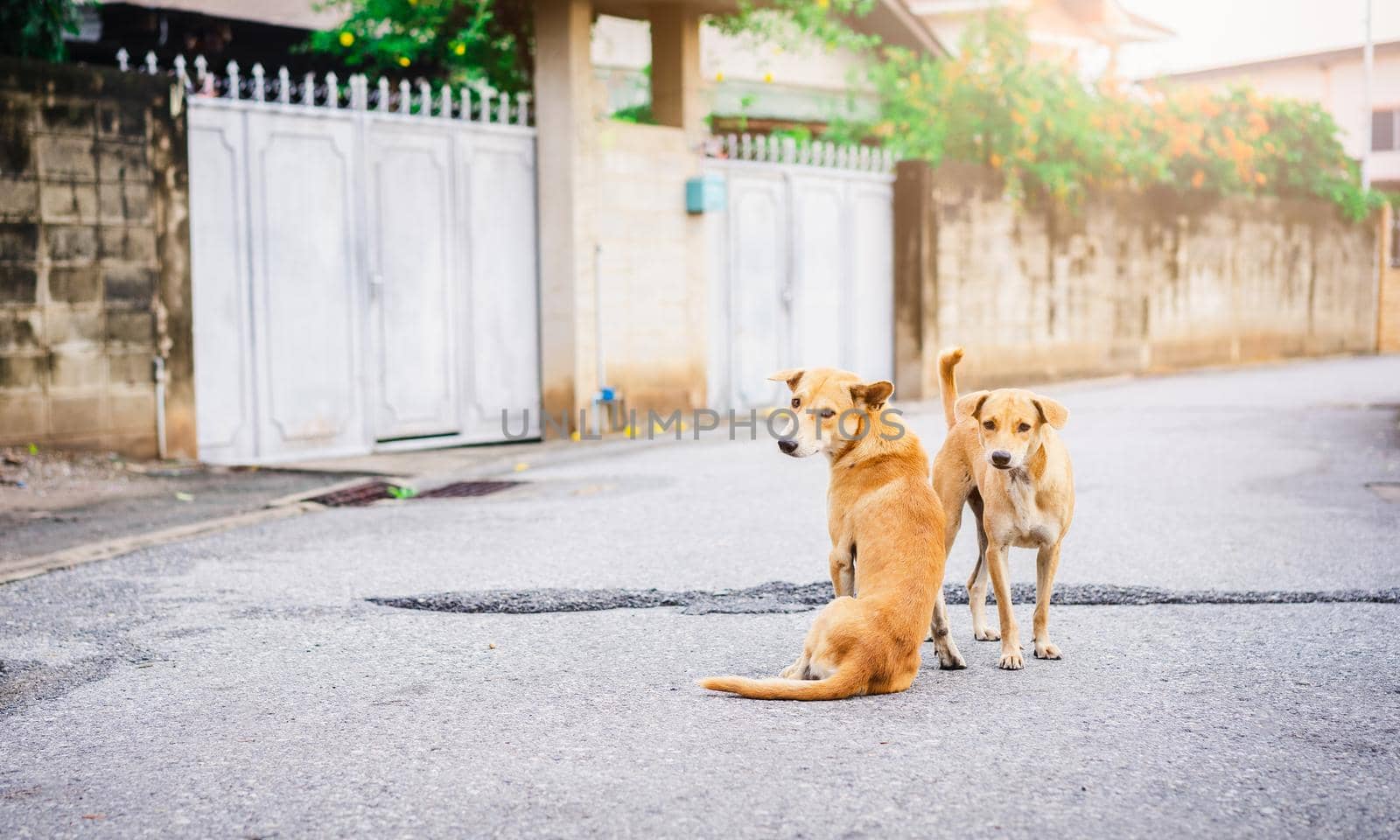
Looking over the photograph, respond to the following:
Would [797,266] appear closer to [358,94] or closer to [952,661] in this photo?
[358,94]

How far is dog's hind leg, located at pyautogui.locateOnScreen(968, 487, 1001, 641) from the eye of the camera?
215 inches

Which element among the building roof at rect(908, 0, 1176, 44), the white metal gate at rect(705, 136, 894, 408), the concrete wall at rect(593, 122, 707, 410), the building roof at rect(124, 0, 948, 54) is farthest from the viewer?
the building roof at rect(908, 0, 1176, 44)

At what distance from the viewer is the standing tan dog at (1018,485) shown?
16.1 feet

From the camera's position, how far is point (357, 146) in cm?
1153

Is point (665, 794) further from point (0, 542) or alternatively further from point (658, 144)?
point (658, 144)

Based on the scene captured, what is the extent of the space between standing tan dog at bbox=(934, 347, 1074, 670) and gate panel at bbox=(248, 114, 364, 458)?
7.14 meters

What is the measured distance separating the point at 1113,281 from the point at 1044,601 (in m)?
16.0

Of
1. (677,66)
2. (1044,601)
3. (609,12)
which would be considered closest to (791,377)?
(1044,601)

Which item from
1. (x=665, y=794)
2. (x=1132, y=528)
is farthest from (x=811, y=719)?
(x=1132, y=528)

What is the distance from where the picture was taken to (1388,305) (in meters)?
28.3

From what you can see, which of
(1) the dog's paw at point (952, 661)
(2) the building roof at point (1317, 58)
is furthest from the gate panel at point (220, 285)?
(2) the building roof at point (1317, 58)

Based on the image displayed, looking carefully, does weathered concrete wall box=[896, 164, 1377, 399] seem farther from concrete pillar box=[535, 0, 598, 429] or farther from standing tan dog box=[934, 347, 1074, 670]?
standing tan dog box=[934, 347, 1074, 670]

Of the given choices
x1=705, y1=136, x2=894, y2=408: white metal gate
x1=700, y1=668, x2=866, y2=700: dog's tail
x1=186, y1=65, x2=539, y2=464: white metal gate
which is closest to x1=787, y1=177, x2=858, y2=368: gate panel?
x1=705, y1=136, x2=894, y2=408: white metal gate

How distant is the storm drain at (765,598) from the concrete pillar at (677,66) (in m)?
8.37
